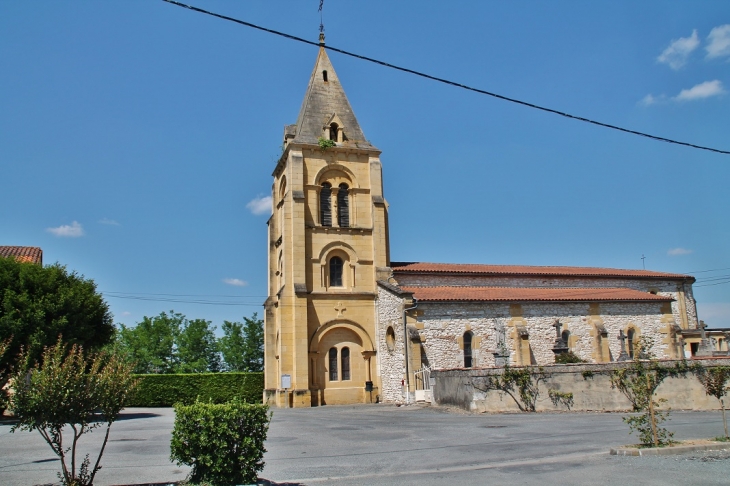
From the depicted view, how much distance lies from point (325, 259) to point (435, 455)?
21.6 meters

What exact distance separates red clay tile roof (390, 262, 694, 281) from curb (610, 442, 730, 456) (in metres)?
22.7

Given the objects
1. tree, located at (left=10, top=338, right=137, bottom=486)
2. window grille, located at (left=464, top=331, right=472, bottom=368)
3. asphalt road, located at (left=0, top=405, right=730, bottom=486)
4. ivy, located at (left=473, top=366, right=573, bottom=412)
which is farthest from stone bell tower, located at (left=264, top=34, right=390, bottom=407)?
tree, located at (left=10, top=338, right=137, bottom=486)

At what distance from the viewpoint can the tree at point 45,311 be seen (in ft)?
75.2

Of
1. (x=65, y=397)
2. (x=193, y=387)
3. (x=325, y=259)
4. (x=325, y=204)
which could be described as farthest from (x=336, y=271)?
(x=65, y=397)

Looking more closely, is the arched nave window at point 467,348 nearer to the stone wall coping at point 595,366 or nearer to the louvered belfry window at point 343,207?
the stone wall coping at point 595,366

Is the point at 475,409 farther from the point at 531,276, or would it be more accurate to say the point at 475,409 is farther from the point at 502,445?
the point at 531,276

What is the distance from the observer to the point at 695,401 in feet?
75.2

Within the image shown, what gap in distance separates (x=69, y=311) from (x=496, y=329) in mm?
19745

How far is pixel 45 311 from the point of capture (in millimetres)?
23719

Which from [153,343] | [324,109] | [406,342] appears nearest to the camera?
[406,342]

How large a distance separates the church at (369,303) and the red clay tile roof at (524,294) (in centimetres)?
8

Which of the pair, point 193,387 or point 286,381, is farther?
point 193,387

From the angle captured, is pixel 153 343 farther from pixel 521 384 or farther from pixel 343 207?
pixel 521 384

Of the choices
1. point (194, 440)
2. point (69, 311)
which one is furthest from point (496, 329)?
point (194, 440)
